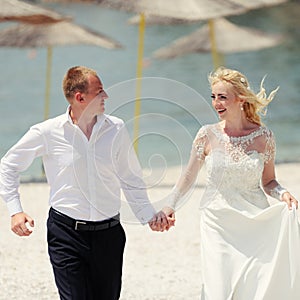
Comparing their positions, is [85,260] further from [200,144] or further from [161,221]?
[200,144]

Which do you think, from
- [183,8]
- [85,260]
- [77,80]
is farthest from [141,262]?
[183,8]

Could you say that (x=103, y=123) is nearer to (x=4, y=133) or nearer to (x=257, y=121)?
(x=257, y=121)

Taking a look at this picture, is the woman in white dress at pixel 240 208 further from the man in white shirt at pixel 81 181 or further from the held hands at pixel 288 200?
the man in white shirt at pixel 81 181

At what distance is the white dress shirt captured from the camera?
392 cm

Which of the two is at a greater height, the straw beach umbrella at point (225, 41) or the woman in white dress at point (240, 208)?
the straw beach umbrella at point (225, 41)

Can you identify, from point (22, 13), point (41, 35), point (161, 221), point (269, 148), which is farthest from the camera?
point (41, 35)

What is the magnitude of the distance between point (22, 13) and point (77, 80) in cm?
725

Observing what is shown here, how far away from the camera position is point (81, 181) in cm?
393

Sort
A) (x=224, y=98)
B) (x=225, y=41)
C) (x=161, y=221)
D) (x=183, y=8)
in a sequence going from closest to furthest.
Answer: (x=161, y=221)
(x=224, y=98)
(x=183, y=8)
(x=225, y=41)

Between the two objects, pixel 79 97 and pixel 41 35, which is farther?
pixel 41 35

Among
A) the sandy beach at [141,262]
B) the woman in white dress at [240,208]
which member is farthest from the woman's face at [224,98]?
the sandy beach at [141,262]

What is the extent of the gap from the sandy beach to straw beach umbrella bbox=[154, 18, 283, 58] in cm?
545

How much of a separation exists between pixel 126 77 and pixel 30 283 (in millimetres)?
10421

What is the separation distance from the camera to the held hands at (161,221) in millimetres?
4160
